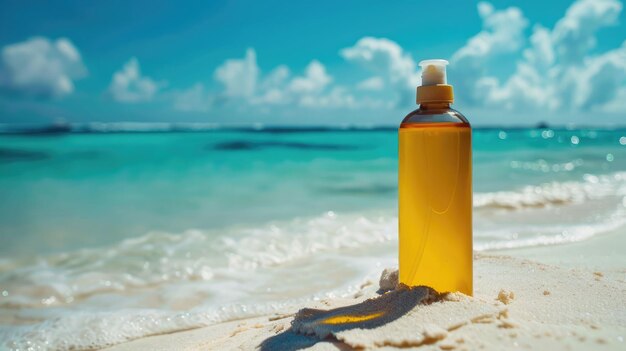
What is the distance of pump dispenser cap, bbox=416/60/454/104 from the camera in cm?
173

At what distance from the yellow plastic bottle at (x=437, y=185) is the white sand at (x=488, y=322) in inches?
4.7

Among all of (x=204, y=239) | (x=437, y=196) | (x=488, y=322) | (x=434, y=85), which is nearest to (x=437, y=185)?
(x=437, y=196)

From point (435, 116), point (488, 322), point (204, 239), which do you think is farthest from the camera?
point (204, 239)

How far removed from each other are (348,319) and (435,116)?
2.37ft

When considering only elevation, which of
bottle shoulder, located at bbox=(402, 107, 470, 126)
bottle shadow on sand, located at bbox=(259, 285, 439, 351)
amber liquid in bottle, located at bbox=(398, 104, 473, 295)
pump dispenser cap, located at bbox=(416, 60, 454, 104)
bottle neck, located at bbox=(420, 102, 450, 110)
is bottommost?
bottle shadow on sand, located at bbox=(259, 285, 439, 351)

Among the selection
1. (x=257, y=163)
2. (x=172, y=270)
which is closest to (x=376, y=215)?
(x=172, y=270)

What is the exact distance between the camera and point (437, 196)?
1.74 m

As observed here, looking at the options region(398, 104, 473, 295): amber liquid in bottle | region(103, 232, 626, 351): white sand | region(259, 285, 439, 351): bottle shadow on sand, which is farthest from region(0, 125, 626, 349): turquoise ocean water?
region(398, 104, 473, 295): amber liquid in bottle

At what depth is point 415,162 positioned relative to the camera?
1737 mm

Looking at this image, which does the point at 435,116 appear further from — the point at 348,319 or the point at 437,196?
the point at 348,319

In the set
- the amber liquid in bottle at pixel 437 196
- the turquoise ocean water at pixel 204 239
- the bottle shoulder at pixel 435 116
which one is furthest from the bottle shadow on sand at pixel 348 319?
the turquoise ocean water at pixel 204 239

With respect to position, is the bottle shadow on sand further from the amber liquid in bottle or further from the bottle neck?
the bottle neck

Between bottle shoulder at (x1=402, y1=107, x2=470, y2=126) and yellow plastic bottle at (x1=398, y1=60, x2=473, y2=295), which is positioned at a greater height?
bottle shoulder at (x1=402, y1=107, x2=470, y2=126)

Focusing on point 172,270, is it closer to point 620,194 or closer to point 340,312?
point 340,312
